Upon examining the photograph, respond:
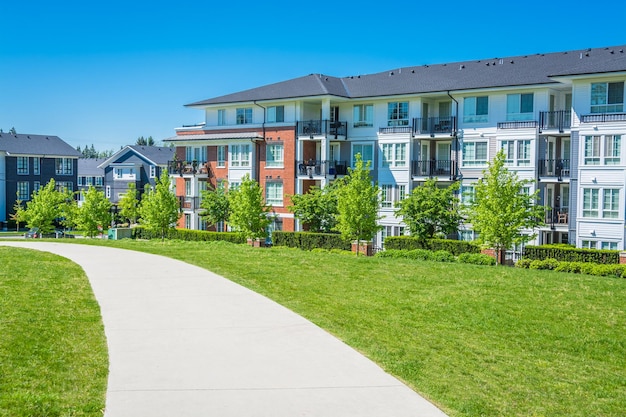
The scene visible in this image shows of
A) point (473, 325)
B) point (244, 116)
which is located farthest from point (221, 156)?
point (473, 325)

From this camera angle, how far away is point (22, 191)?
2987 inches

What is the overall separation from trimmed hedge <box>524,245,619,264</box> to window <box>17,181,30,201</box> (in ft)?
192

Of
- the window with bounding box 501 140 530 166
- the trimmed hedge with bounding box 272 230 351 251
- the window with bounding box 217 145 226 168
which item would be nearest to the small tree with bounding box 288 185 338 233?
the trimmed hedge with bounding box 272 230 351 251

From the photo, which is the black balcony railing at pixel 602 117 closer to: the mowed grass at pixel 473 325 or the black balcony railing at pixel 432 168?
the black balcony railing at pixel 432 168

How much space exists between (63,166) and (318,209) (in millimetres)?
46417

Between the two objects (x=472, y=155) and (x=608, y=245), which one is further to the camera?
(x=472, y=155)

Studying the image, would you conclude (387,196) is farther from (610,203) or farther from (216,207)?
(610,203)

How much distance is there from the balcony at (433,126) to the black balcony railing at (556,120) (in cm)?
554

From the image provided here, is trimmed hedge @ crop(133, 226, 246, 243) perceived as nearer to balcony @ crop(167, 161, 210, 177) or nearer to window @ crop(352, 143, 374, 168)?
balcony @ crop(167, 161, 210, 177)

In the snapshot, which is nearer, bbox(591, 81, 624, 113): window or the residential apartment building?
bbox(591, 81, 624, 113): window

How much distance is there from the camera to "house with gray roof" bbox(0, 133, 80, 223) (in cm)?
7475

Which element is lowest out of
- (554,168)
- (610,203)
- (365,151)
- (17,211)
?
(17,211)

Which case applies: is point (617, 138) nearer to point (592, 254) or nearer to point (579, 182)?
point (579, 182)

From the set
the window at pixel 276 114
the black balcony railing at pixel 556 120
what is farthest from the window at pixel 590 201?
the window at pixel 276 114
